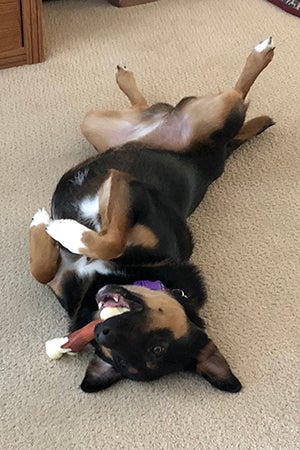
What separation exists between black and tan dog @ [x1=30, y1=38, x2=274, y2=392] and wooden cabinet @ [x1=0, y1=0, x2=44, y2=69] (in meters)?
0.53

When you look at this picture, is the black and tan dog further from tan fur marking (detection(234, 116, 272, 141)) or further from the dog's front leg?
tan fur marking (detection(234, 116, 272, 141))

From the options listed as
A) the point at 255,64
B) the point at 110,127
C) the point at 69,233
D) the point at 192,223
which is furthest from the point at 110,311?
the point at 255,64

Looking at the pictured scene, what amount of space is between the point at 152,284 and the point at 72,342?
0.72 ft

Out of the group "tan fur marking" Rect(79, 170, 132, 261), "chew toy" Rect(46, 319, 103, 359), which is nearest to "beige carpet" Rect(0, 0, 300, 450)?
"chew toy" Rect(46, 319, 103, 359)

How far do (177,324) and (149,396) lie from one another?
0.20 m

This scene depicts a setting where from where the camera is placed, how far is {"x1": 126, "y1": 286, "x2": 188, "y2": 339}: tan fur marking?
149 centimetres


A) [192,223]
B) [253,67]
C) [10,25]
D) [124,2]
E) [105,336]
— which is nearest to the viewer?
[105,336]

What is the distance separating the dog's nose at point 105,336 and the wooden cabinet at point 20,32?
1367 mm

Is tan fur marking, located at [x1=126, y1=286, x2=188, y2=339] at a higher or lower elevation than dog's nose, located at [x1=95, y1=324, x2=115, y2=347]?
lower

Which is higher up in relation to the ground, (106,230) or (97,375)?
(106,230)

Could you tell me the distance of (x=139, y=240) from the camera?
5.54 ft

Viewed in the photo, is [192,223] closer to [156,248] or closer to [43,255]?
[156,248]

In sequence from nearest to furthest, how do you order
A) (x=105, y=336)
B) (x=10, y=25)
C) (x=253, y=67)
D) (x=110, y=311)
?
1. (x=105, y=336)
2. (x=110, y=311)
3. (x=253, y=67)
4. (x=10, y=25)

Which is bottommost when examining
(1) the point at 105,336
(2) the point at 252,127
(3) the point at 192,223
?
(3) the point at 192,223
